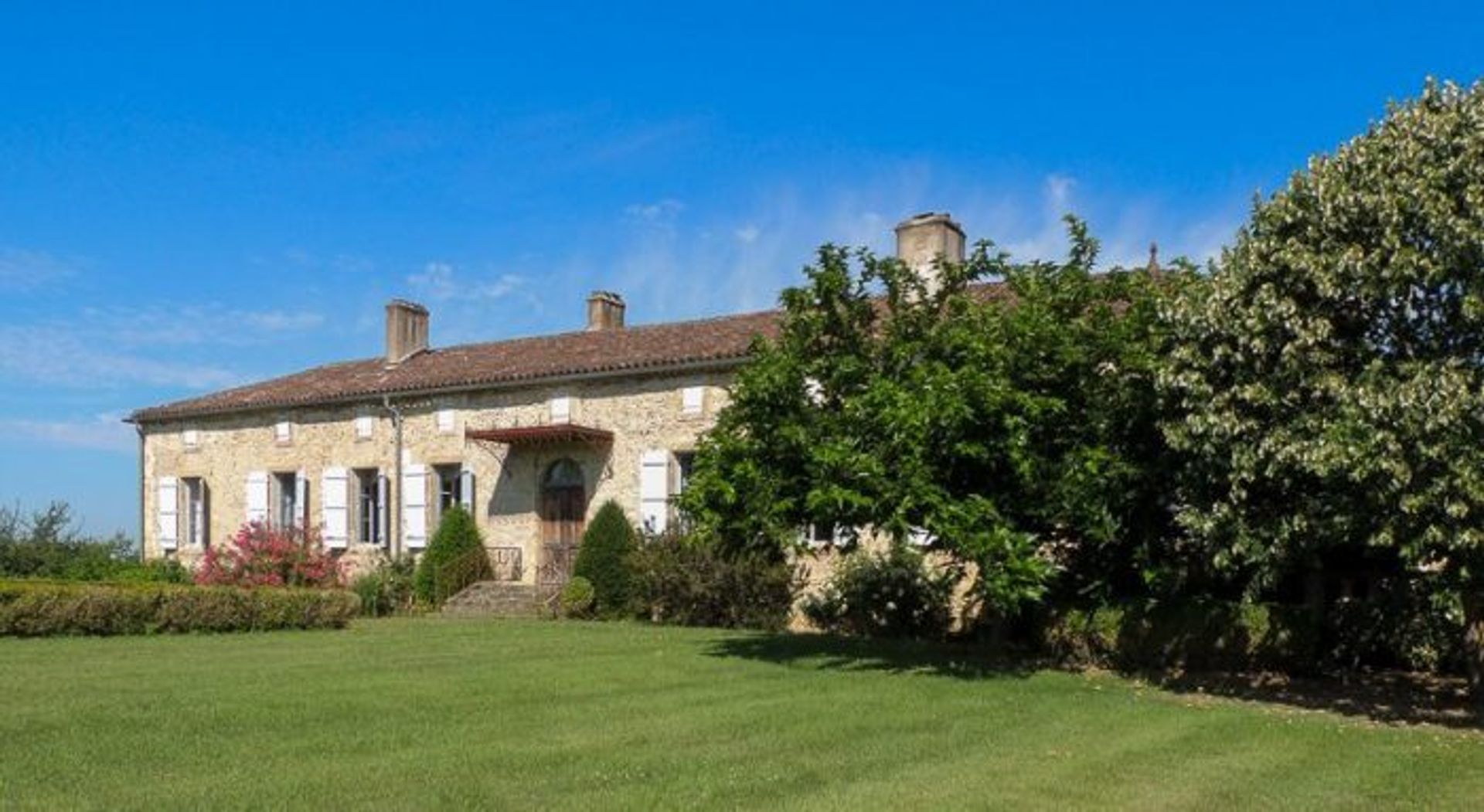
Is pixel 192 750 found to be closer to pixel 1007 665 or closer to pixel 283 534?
pixel 1007 665

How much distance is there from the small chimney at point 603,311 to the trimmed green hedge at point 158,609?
888cm

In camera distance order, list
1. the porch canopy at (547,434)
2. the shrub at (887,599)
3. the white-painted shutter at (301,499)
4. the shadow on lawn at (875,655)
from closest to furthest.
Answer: the shadow on lawn at (875,655) < the shrub at (887,599) < the porch canopy at (547,434) < the white-painted shutter at (301,499)

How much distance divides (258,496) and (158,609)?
9141 mm

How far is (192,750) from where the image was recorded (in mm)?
7836

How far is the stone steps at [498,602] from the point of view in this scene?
2071cm

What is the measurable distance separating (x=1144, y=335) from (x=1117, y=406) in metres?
0.81

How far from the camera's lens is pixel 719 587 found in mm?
18969

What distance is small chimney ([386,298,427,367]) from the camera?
2681 cm

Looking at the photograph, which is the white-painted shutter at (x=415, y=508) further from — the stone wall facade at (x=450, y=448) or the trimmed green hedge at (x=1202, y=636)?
the trimmed green hedge at (x=1202, y=636)

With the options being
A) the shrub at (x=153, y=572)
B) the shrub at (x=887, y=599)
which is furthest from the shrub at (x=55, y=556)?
the shrub at (x=887, y=599)

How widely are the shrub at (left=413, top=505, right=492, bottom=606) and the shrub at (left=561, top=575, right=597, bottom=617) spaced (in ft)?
9.11

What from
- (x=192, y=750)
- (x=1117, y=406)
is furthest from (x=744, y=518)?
(x=192, y=750)

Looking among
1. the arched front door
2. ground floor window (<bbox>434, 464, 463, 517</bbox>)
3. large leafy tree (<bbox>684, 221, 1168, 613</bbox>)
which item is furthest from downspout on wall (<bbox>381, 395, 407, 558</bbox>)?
large leafy tree (<bbox>684, 221, 1168, 613</bbox>)

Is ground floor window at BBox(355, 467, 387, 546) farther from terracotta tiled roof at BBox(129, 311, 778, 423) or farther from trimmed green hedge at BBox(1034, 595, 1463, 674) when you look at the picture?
trimmed green hedge at BBox(1034, 595, 1463, 674)
